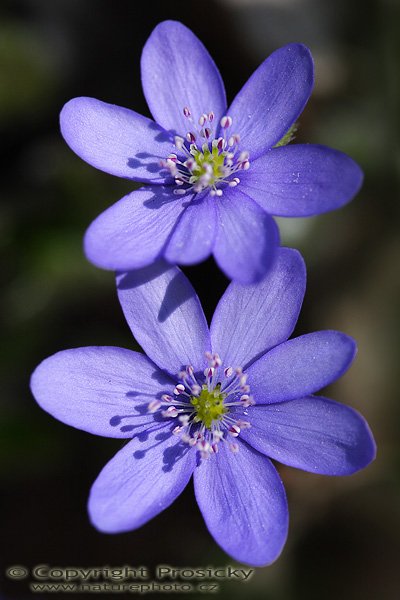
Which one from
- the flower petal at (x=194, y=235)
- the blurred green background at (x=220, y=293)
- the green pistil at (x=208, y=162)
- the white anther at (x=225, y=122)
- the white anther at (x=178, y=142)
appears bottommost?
the blurred green background at (x=220, y=293)

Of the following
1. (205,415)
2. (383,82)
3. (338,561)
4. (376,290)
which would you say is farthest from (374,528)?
(383,82)

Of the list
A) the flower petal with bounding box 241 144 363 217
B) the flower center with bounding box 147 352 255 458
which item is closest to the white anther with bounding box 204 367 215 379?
the flower center with bounding box 147 352 255 458

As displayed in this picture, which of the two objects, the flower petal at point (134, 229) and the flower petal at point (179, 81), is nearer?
the flower petal at point (134, 229)

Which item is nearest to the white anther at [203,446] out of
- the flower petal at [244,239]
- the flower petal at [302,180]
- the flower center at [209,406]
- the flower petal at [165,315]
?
the flower center at [209,406]

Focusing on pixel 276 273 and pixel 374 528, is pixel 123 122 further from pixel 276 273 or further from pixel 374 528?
pixel 374 528

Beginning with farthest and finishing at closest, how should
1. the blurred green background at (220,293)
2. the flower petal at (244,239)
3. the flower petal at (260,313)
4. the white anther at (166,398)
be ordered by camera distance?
the blurred green background at (220,293), the white anther at (166,398), the flower petal at (260,313), the flower petal at (244,239)

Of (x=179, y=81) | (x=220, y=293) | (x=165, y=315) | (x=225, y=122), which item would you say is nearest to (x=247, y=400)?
(x=165, y=315)

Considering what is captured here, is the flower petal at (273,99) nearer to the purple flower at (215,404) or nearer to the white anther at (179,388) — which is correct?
the purple flower at (215,404)
